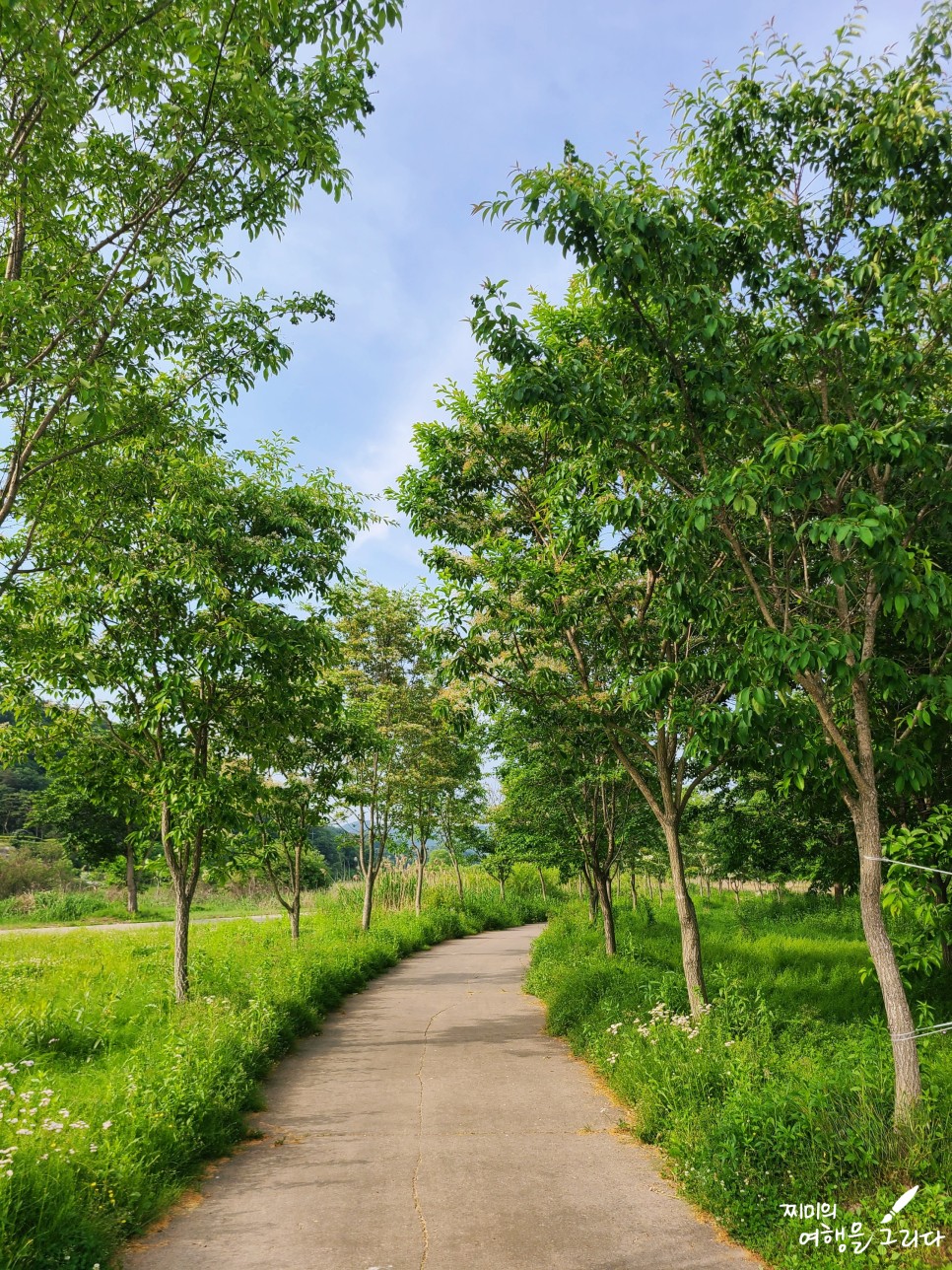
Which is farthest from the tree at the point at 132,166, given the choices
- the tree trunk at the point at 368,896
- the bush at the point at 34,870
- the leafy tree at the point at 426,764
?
the bush at the point at 34,870

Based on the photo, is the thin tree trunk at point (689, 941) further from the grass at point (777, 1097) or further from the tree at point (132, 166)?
the tree at point (132, 166)

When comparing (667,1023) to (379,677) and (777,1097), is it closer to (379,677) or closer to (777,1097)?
(777,1097)

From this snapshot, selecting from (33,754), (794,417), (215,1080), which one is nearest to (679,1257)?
(215,1080)

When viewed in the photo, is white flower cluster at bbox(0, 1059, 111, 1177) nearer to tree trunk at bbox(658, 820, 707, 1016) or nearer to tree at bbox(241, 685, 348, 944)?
tree at bbox(241, 685, 348, 944)

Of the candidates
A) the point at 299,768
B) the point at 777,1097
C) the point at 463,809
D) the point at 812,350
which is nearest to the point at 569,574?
the point at 812,350

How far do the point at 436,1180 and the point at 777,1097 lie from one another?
252 cm

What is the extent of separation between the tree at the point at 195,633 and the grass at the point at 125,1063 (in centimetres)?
120

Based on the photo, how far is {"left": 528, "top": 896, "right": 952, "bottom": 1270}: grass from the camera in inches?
174

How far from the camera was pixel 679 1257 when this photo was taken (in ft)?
14.5

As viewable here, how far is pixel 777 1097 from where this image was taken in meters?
5.16

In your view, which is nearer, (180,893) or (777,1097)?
(777,1097)

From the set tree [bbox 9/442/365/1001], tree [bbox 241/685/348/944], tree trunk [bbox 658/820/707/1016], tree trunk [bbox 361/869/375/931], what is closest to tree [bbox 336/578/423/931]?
tree trunk [bbox 361/869/375/931]

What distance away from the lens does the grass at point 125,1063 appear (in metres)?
4.40

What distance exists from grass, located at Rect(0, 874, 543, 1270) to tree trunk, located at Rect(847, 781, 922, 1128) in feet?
16.2
